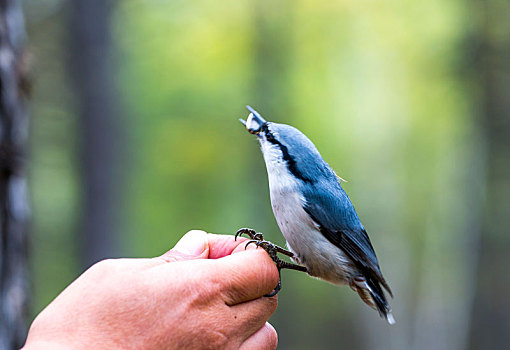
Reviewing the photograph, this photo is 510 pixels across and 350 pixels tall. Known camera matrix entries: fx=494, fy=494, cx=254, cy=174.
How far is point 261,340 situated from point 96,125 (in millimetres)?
4905

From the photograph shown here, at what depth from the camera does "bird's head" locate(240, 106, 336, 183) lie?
2111mm

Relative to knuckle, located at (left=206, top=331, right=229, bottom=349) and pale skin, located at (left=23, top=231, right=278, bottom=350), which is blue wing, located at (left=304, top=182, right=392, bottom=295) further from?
knuckle, located at (left=206, top=331, right=229, bottom=349)

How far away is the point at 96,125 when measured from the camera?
6.08 meters

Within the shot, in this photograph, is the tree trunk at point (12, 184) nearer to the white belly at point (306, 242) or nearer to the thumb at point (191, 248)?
the thumb at point (191, 248)

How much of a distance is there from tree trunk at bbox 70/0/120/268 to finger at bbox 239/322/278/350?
15.3 ft

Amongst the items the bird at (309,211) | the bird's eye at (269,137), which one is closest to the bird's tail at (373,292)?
the bird at (309,211)

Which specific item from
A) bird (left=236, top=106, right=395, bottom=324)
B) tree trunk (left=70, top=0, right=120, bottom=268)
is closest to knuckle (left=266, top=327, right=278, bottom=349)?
bird (left=236, top=106, right=395, bottom=324)

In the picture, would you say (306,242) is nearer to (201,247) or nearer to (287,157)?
(287,157)

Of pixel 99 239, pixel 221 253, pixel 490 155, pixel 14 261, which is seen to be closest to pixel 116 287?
pixel 221 253

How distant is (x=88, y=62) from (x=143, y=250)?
941cm

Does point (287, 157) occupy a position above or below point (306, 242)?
above

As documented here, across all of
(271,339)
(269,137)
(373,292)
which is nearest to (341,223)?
(373,292)

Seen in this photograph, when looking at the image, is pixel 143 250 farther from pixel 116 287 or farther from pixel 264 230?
pixel 116 287

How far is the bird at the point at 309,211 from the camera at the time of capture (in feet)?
6.99
